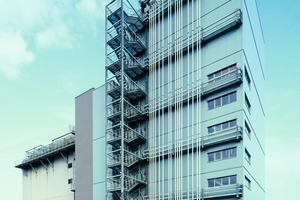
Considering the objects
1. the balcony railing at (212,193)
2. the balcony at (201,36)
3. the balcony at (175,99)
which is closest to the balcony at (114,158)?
the balcony at (175,99)

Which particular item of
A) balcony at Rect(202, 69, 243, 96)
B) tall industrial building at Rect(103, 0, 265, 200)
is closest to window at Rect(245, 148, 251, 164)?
tall industrial building at Rect(103, 0, 265, 200)

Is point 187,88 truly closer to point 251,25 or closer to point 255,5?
point 251,25

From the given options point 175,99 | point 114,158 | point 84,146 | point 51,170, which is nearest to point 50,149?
point 51,170

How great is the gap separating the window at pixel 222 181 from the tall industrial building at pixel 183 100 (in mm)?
72

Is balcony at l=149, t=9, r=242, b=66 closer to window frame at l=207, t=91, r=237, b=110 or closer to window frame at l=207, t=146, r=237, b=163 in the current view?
window frame at l=207, t=91, r=237, b=110

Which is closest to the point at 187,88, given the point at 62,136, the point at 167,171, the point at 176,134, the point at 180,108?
the point at 180,108

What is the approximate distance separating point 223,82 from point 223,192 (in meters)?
7.95

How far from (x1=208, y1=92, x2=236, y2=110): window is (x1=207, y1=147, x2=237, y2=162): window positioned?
3.44 meters

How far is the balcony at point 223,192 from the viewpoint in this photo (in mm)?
21734

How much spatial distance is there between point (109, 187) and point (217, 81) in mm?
13429

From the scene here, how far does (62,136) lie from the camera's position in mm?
41750

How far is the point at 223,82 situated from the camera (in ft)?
78.8

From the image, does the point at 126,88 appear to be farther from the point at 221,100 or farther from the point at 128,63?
the point at 221,100

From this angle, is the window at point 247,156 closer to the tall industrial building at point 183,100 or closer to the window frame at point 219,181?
the tall industrial building at point 183,100
